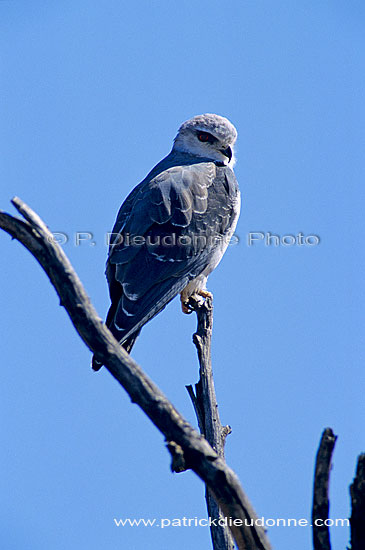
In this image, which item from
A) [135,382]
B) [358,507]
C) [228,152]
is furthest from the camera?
[228,152]

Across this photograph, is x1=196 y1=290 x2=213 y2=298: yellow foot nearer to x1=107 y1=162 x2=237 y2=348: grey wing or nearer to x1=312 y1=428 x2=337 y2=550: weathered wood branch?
x1=107 y1=162 x2=237 y2=348: grey wing

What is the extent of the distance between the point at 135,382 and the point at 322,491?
1.11 m

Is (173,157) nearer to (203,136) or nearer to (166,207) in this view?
(203,136)

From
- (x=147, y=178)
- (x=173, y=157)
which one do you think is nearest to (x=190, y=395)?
(x=147, y=178)

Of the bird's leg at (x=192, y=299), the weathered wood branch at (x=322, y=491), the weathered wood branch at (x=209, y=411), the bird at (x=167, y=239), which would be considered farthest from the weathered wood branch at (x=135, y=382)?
the bird's leg at (x=192, y=299)

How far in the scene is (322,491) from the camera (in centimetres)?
328

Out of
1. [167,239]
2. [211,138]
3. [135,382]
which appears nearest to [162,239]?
[167,239]

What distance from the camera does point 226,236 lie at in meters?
7.29

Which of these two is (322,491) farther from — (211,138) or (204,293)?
(211,138)

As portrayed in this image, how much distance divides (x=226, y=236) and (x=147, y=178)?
1139 mm

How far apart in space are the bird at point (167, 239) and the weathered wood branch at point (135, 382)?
2.20 m

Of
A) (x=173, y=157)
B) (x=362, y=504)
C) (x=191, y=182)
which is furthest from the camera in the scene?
(x=173, y=157)

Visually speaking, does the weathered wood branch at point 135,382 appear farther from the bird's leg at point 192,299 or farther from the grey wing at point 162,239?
the bird's leg at point 192,299

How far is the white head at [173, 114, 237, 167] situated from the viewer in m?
8.09
